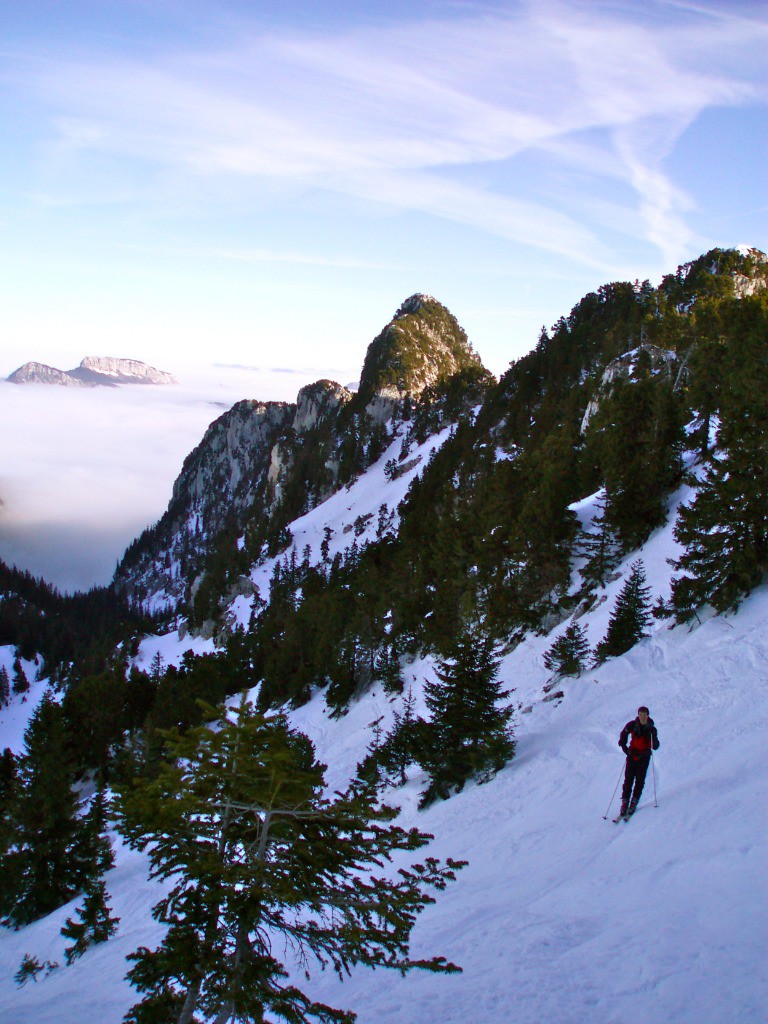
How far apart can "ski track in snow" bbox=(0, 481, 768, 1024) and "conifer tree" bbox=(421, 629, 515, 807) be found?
31.6 inches

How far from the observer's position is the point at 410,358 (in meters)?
166

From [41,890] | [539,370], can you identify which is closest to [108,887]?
[41,890]

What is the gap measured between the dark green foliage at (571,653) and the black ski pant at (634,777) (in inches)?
459

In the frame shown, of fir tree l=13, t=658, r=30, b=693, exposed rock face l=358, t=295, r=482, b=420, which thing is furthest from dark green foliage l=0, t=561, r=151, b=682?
exposed rock face l=358, t=295, r=482, b=420

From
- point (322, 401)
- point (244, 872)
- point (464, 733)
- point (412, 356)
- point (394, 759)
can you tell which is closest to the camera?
point (244, 872)

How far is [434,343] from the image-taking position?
611ft

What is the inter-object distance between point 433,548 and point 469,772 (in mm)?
31357

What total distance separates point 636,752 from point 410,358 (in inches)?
6352

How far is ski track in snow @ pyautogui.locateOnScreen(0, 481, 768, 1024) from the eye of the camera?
6.95 metres

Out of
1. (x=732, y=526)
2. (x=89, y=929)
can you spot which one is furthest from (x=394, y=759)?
(x=732, y=526)

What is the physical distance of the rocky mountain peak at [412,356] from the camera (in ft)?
508

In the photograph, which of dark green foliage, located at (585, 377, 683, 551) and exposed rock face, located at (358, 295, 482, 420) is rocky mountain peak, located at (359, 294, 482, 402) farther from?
dark green foliage, located at (585, 377, 683, 551)

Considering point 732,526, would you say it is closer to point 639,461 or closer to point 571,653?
point 571,653

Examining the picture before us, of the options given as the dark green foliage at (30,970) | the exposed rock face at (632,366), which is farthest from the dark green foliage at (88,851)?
the exposed rock face at (632,366)
